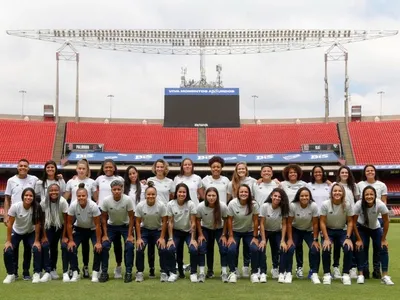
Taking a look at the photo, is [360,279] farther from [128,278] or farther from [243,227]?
[128,278]

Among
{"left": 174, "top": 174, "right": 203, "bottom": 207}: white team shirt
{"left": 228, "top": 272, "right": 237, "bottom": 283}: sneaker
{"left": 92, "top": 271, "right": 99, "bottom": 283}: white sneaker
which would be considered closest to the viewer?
{"left": 228, "top": 272, "right": 237, "bottom": 283}: sneaker

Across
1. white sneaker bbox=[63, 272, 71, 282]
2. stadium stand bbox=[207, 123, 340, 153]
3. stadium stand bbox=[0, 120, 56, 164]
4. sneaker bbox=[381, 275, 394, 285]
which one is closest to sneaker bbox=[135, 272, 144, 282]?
white sneaker bbox=[63, 272, 71, 282]

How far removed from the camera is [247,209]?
825 cm

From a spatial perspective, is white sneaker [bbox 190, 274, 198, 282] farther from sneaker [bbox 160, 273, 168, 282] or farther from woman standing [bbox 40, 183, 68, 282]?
woman standing [bbox 40, 183, 68, 282]

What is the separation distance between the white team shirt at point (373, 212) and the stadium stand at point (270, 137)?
3461 cm

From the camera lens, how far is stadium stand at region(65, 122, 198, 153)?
4334cm

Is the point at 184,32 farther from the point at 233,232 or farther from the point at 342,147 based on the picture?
the point at 233,232

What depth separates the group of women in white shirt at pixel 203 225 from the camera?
8102 mm

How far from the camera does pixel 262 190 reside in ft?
28.6

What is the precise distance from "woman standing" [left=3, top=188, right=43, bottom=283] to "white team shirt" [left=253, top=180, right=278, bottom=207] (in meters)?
3.37

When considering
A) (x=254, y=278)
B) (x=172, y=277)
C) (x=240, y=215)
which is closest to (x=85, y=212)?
(x=172, y=277)

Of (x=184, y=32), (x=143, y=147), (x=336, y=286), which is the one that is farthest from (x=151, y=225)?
(x=184, y=32)

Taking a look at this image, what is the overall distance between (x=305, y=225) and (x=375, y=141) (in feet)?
123

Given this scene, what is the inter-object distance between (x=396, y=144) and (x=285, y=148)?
866 centimetres
